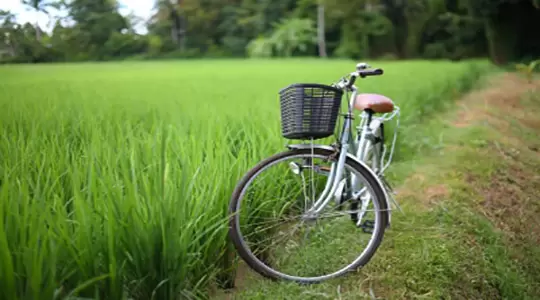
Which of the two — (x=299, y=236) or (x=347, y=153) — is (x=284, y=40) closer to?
(x=299, y=236)

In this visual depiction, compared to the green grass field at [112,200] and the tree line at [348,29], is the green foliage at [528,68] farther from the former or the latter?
the green grass field at [112,200]

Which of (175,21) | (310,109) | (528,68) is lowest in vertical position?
(528,68)

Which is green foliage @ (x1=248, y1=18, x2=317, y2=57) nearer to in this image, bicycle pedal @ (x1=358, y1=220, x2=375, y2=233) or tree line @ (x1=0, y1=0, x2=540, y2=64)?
tree line @ (x1=0, y1=0, x2=540, y2=64)

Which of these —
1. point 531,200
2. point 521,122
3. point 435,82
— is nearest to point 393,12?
point 435,82

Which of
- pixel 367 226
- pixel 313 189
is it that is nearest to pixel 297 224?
pixel 313 189

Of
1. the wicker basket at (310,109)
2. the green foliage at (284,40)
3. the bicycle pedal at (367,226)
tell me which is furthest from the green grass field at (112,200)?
the green foliage at (284,40)

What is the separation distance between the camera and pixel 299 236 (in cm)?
190

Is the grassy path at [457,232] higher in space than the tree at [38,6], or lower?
lower

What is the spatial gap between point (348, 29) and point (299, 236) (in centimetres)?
1616

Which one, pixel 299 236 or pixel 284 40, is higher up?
pixel 284 40

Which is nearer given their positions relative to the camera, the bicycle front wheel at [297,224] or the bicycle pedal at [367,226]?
the bicycle front wheel at [297,224]

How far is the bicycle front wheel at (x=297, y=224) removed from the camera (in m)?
1.55

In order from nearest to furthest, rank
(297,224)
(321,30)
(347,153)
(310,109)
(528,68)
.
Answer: (310,109) < (347,153) < (297,224) < (528,68) < (321,30)

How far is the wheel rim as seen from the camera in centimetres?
157
